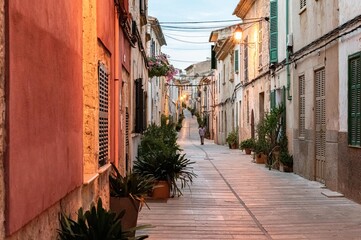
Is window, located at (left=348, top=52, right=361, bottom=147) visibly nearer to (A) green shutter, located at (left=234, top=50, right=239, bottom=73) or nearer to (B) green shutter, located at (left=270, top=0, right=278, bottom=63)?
(B) green shutter, located at (left=270, top=0, right=278, bottom=63)

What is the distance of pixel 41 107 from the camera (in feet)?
11.1

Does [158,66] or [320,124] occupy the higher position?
[158,66]

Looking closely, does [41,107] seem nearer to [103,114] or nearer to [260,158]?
[103,114]

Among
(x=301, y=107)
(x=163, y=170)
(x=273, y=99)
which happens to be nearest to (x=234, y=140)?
(x=273, y=99)

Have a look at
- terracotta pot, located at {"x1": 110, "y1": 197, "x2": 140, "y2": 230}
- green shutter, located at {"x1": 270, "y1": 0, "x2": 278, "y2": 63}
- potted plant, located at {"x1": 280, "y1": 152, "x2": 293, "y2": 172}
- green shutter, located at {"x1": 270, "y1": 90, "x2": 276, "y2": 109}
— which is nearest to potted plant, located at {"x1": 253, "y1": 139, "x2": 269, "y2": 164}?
green shutter, located at {"x1": 270, "y1": 90, "x2": 276, "y2": 109}

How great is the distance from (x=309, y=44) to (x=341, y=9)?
8.50 ft

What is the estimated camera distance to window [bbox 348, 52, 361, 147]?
9469 millimetres

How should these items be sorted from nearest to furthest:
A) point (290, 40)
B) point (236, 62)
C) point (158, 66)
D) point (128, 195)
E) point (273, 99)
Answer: point (128, 195) < point (290, 40) < point (273, 99) < point (158, 66) < point (236, 62)

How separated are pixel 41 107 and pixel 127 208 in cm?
372

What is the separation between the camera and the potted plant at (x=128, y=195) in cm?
678

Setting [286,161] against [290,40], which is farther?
[286,161]

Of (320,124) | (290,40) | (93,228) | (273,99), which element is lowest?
(93,228)

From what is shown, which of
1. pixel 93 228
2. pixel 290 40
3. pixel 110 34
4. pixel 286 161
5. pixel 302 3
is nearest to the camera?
pixel 93 228

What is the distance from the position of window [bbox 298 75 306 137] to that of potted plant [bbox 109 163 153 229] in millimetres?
7859
